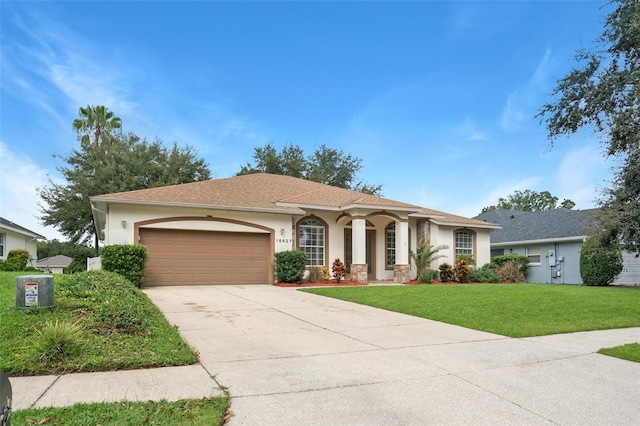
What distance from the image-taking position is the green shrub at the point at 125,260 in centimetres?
1382

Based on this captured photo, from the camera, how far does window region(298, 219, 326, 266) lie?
18.8m

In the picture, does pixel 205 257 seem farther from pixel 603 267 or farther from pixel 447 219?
pixel 603 267

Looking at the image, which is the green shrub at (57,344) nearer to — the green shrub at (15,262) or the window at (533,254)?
the green shrub at (15,262)

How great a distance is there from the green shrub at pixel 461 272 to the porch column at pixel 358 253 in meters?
4.91

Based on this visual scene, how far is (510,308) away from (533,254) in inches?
638

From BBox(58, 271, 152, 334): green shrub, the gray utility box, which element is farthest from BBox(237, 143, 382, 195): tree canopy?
the gray utility box

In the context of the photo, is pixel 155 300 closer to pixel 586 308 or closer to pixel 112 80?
pixel 112 80

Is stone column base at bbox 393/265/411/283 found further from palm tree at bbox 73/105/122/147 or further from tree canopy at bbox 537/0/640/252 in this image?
palm tree at bbox 73/105/122/147

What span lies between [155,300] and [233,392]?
775 cm

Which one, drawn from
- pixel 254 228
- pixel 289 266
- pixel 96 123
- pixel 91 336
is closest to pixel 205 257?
pixel 254 228

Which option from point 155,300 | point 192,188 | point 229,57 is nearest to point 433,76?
point 229,57

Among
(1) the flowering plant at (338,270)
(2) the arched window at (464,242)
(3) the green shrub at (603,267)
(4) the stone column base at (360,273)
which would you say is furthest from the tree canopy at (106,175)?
(3) the green shrub at (603,267)

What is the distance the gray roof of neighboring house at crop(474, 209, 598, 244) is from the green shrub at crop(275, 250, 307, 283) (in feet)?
47.5

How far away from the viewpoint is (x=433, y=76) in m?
16.2
